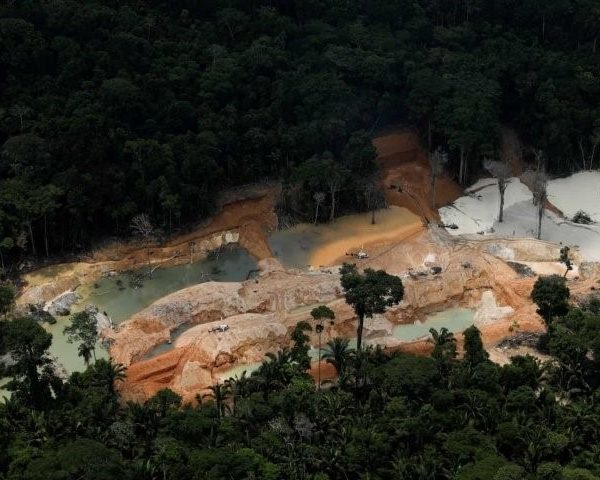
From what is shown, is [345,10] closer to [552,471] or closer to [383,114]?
[383,114]

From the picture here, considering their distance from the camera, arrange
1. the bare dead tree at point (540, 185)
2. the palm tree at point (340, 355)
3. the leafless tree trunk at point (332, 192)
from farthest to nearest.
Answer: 1. the leafless tree trunk at point (332, 192)
2. the bare dead tree at point (540, 185)
3. the palm tree at point (340, 355)

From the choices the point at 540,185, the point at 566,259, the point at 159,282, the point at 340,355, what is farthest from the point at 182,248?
the point at 540,185

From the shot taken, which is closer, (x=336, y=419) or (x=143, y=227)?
(x=336, y=419)

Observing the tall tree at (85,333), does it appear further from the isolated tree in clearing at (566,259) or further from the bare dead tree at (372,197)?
the isolated tree in clearing at (566,259)

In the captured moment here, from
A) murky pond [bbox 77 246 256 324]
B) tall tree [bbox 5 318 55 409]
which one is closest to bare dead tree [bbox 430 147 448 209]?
murky pond [bbox 77 246 256 324]

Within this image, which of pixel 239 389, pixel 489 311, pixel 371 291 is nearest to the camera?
pixel 239 389

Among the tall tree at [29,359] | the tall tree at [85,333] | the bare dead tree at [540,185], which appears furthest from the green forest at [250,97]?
the tall tree at [29,359]

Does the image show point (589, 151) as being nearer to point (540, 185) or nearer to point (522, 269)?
point (540, 185)

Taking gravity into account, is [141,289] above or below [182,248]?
below
